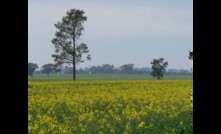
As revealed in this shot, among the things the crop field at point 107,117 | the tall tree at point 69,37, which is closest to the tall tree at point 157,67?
the tall tree at point 69,37

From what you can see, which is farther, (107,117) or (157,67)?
(157,67)

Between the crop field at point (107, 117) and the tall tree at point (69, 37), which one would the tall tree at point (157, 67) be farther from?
the crop field at point (107, 117)

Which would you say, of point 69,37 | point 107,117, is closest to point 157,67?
point 69,37

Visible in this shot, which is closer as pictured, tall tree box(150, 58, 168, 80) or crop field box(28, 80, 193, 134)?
crop field box(28, 80, 193, 134)

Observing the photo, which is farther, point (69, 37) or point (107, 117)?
point (69, 37)

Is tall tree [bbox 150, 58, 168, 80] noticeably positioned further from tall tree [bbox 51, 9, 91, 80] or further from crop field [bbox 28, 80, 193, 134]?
A: crop field [bbox 28, 80, 193, 134]

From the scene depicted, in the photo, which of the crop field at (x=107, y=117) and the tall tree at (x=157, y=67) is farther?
the tall tree at (x=157, y=67)

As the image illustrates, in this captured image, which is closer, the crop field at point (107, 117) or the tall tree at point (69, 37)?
the crop field at point (107, 117)

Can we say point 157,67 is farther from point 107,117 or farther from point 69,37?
point 107,117

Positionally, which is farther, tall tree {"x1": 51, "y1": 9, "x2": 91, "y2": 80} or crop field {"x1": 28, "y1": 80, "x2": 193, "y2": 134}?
tall tree {"x1": 51, "y1": 9, "x2": 91, "y2": 80}

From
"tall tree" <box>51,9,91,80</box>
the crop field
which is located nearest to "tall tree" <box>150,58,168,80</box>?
"tall tree" <box>51,9,91,80</box>
